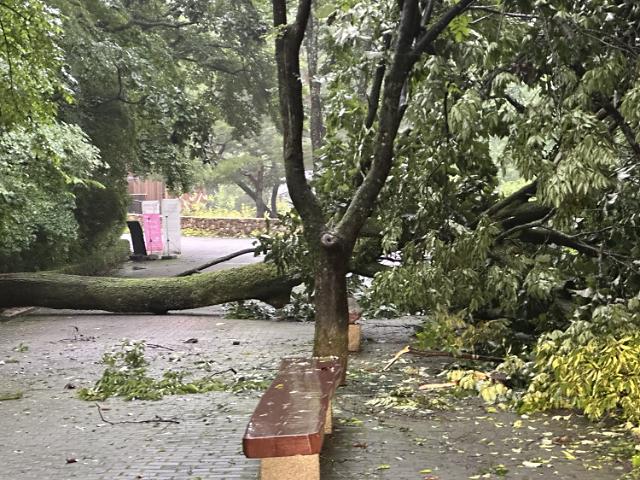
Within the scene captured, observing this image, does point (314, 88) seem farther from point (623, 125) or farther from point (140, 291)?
point (623, 125)

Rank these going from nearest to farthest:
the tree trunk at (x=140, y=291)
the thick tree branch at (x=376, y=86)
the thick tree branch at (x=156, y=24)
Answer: the thick tree branch at (x=376, y=86) → the tree trunk at (x=140, y=291) → the thick tree branch at (x=156, y=24)

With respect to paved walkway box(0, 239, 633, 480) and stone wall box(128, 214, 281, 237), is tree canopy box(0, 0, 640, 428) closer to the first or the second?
paved walkway box(0, 239, 633, 480)

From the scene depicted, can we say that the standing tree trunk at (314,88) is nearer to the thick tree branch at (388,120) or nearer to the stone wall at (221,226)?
the stone wall at (221,226)

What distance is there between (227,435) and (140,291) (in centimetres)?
868

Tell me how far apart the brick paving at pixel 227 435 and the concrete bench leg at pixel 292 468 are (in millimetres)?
733

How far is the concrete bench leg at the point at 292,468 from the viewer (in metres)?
3.88

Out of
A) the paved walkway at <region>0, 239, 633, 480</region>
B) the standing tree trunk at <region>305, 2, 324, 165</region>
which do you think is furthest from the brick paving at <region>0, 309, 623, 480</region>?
the standing tree trunk at <region>305, 2, 324, 165</region>

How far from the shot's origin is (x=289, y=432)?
382cm

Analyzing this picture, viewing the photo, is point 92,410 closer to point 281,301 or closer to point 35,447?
point 35,447

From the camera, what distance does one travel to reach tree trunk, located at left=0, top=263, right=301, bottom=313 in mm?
13164

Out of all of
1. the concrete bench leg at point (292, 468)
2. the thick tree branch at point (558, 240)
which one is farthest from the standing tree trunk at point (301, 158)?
the concrete bench leg at point (292, 468)

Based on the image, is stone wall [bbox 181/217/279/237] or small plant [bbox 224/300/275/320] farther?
stone wall [bbox 181/217/279/237]

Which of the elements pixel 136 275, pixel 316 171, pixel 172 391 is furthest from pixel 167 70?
pixel 172 391

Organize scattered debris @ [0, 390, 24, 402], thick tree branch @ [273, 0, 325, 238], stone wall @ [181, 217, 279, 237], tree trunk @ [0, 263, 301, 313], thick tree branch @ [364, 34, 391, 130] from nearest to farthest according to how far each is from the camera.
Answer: thick tree branch @ [273, 0, 325, 238]
thick tree branch @ [364, 34, 391, 130]
scattered debris @ [0, 390, 24, 402]
tree trunk @ [0, 263, 301, 313]
stone wall @ [181, 217, 279, 237]
